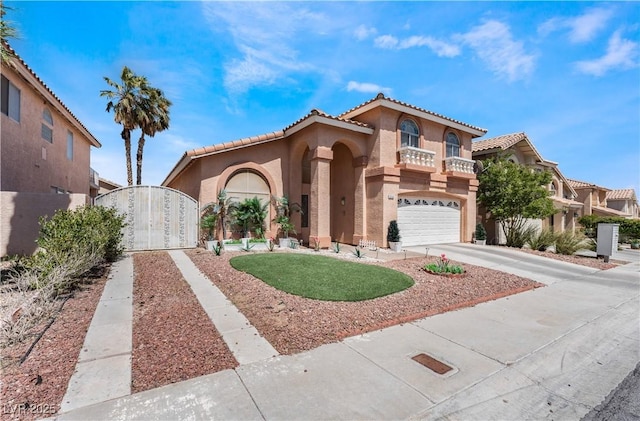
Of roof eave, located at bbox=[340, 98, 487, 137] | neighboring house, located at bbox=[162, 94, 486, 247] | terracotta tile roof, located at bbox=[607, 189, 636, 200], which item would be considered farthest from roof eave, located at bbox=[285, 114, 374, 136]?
terracotta tile roof, located at bbox=[607, 189, 636, 200]

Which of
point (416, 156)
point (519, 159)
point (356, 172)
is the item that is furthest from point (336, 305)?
point (519, 159)

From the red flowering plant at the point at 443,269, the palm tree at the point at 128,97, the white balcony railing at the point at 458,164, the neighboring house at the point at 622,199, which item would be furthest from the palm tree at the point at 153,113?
the neighboring house at the point at 622,199

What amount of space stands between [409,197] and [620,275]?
329 inches

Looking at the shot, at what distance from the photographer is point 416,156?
15047 millimetres

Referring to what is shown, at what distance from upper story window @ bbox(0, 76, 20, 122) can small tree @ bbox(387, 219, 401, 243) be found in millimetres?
15630

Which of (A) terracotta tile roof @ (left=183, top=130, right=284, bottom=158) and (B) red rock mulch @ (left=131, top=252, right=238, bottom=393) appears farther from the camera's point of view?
(A) terracotta tile roof @ (left=183, top=130, right=284, bottom=158)

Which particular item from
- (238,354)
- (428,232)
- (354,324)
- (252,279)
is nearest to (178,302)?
(252,279)

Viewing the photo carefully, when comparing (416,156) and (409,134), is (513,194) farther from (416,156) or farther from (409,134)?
(409,134)

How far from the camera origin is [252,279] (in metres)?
7.56

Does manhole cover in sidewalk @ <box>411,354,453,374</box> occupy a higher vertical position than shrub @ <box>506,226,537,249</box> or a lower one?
lower

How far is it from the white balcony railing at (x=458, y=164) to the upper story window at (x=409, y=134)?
228 cm

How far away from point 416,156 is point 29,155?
17326 millimetres

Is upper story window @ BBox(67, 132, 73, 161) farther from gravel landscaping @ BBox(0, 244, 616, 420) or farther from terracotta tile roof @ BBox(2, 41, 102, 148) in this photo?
gravel landscaping @ BBox(0, 244, 616, 420)

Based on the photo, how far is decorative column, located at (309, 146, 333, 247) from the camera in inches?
531
